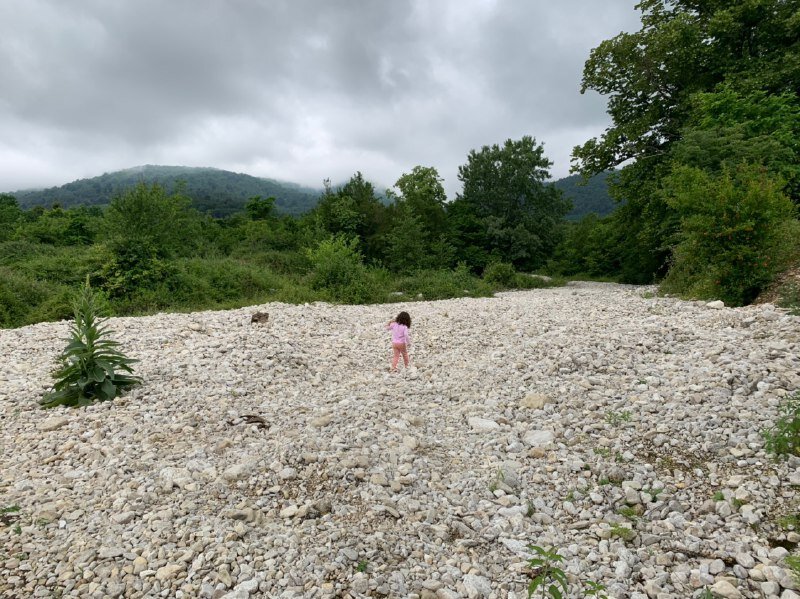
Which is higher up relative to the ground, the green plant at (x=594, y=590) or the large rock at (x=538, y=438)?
the large rock at (x=538, y=438)

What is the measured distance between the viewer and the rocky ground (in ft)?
10.7

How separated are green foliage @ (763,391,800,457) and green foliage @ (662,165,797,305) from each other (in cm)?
709

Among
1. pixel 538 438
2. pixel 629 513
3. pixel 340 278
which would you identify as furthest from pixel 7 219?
pixel 629 513

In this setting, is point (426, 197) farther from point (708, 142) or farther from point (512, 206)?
point (708, 142)

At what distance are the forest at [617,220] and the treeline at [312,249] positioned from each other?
100mm

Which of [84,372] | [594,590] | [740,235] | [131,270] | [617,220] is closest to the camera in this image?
[594,590]

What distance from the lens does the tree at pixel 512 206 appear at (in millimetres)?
33656

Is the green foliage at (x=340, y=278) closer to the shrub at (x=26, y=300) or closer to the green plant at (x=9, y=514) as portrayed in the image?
the shrub at (x=26, y=300)

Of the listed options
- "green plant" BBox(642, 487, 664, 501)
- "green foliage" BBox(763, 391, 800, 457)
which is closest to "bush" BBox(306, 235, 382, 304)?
"green plant" BBox(642, 487, 664, 501)

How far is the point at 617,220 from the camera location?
85.3ft

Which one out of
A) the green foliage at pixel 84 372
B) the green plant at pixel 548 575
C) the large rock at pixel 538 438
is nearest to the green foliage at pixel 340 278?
the green foliage at pixel 84 372

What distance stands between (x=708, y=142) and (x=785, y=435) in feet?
49.4

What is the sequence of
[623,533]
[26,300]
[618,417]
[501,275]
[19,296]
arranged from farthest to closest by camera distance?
[501,275]
[26,300]
[19,296]
[618,417]
[623,533]

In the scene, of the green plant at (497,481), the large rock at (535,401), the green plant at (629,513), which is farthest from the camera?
the large rock at (535,401)
